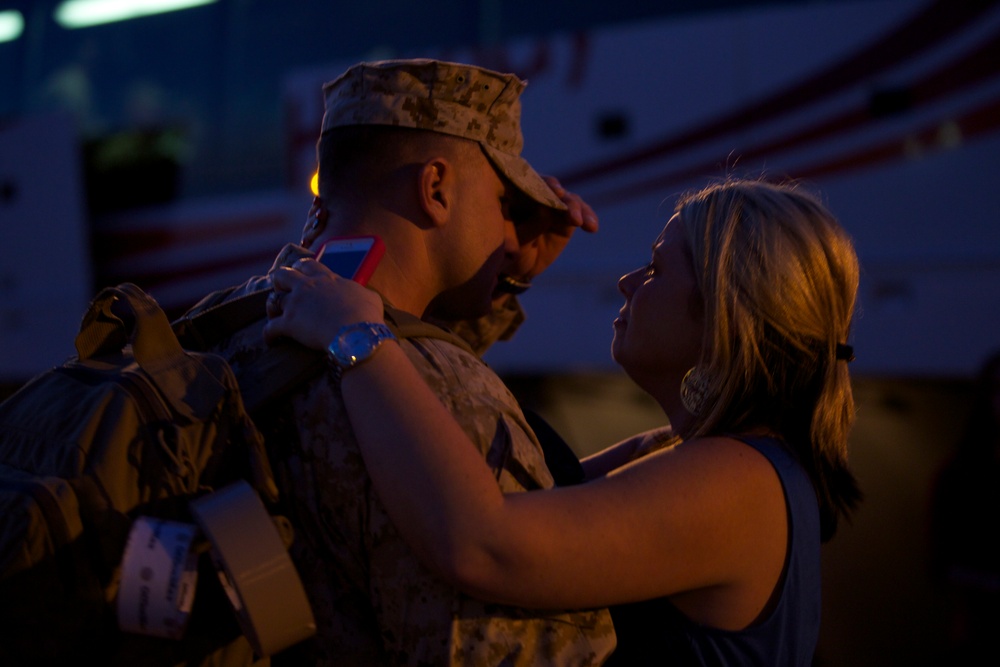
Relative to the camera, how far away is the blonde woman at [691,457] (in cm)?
140

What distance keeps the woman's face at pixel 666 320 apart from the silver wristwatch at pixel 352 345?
2.11 ft

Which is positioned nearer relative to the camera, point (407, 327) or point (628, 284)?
point (407, 327)

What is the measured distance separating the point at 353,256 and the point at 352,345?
0.28m

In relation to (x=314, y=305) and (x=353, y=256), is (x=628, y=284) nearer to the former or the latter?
(x=353, y=256)

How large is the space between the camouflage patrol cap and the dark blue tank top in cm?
75

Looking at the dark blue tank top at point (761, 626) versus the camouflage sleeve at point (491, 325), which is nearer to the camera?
the dark blue tank top at point (761, 626)

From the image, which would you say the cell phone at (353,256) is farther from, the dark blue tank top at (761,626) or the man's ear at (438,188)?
the dark blue tank top at (761,626)

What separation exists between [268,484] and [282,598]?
7.3 inches

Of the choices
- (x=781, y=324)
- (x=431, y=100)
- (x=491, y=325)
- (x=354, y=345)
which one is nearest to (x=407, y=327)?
(x=354, y=345)

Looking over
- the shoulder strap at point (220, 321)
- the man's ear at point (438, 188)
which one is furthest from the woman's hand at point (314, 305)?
the man's ear at point (438, 188)

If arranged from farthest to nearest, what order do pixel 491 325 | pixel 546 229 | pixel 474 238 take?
pixel 491 325
pixel 546 229
pixel 474 238

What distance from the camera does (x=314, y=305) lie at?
1.51 meters

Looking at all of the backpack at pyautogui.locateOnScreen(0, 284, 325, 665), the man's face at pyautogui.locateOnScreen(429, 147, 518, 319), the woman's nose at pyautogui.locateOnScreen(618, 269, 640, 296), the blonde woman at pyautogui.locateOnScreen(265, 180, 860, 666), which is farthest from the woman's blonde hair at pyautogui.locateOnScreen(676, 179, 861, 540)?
the backpack at pyautogui.locateOnScreen(0, 284, 325, 665)

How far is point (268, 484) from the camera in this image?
1.41 metres
